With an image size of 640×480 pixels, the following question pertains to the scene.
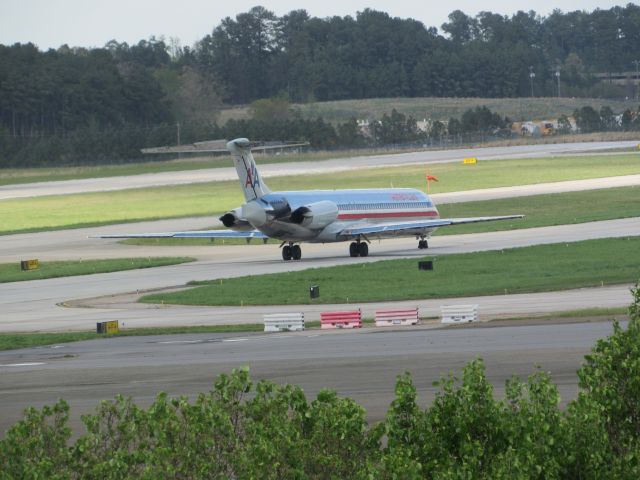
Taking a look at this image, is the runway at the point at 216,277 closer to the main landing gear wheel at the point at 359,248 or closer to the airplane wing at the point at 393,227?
the main landing gear wheel at the point at 359,248

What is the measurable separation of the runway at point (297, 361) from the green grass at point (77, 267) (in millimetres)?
25270

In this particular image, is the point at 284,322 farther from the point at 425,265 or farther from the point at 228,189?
the point at 228,189

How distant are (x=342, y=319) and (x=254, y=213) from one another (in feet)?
70.3

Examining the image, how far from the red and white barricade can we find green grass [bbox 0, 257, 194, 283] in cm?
2630

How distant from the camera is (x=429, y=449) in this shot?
14.4 m

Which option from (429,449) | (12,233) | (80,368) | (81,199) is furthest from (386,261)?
(81,199)

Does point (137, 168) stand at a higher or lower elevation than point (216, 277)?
higher

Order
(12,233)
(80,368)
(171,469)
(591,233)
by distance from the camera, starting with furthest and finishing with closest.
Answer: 1. (12,233)
2. (591,233)
3. (80,368)
4. (171,469)

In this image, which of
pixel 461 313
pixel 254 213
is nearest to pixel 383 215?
pixel 254 213

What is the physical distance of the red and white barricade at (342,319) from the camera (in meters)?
41.8

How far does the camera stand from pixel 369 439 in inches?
570

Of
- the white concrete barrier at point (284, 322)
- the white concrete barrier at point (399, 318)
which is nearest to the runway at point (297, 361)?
the white concrete barrier at point (284, 322)

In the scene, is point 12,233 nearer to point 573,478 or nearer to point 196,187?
point 196,187

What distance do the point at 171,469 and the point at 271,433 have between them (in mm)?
1199
